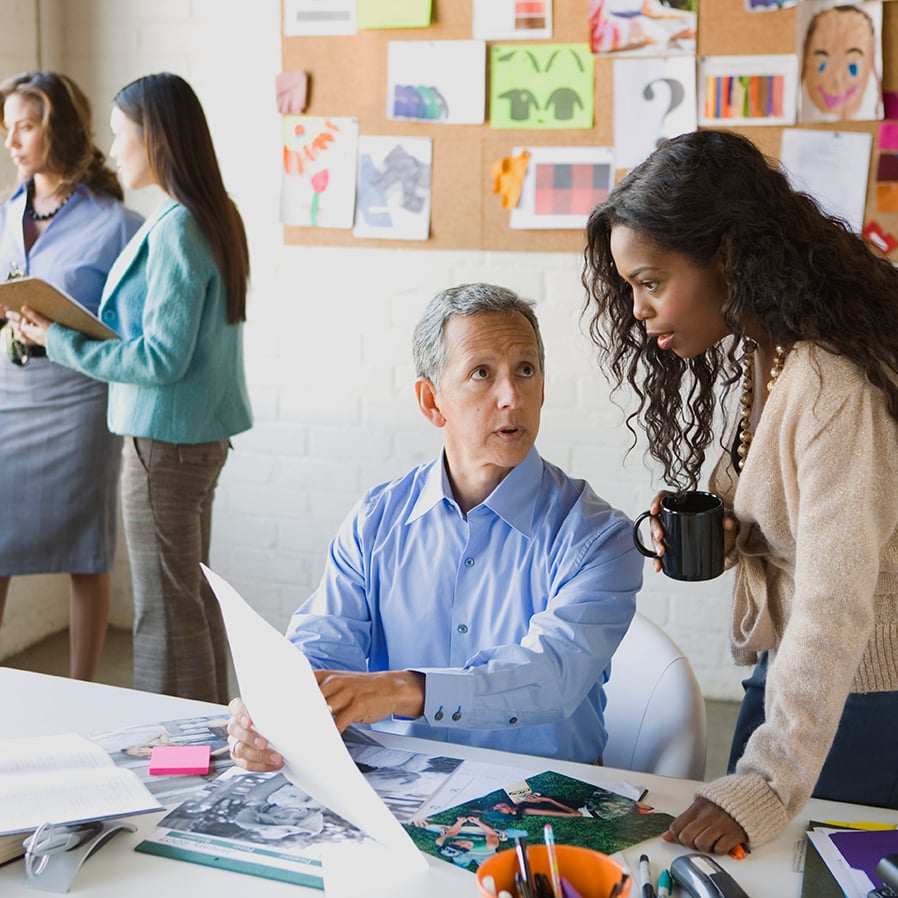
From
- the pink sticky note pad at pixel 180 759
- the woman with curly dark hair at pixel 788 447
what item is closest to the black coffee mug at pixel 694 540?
the woman with curly dark hair at pixel 788 447

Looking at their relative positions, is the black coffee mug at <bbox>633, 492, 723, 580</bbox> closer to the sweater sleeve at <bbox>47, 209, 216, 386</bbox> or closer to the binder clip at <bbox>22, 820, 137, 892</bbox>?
the binder clip at <bbox>22, 820, 137, 892</bbox>

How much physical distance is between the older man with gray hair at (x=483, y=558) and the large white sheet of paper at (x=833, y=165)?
1666 mm

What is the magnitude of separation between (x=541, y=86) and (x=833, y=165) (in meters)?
0.81

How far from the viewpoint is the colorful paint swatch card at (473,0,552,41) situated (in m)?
3.30

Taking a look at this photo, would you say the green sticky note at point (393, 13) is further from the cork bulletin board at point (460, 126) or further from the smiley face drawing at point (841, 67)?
the smiley face drawing at point (841, 67)

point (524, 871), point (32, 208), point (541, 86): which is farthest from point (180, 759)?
point (541, 86)

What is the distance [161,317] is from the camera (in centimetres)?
271

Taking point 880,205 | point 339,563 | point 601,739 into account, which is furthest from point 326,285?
point 601,739

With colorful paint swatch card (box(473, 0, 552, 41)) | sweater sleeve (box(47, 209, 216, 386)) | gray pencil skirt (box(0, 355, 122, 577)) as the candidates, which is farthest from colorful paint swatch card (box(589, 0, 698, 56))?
gray pencil skirt (box(0, 355, 122, 577))

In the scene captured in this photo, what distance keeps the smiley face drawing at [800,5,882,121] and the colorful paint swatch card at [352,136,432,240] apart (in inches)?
41.7

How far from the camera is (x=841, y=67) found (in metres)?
3.11

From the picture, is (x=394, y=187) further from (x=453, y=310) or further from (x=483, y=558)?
(x=483, y=558)

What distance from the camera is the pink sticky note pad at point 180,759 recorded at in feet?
4.63

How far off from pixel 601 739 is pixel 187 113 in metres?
1.78
